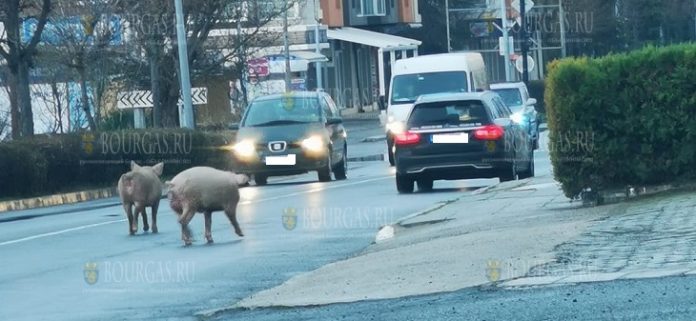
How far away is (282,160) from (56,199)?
167 inches

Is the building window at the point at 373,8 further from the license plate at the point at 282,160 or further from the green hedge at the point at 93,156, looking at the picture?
the license plate at the point at 282,160

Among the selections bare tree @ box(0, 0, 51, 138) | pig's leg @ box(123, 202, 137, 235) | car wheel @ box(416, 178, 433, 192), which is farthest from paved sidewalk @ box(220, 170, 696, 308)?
bare tree @ box(0, 0, 51, 138)

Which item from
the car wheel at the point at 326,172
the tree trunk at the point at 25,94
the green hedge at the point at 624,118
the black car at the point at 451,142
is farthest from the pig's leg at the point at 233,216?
the tree trunk at the point at 25,94

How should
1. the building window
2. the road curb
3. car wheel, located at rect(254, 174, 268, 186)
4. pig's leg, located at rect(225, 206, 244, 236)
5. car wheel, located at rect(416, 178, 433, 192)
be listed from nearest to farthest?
pig's leg, located at rect(225, 206, 244, 236)
car wheel, located at rect(416, 178, 433, 192)
the road curb
car wheel, located at rect(254, 174, 268, 186)
the building window

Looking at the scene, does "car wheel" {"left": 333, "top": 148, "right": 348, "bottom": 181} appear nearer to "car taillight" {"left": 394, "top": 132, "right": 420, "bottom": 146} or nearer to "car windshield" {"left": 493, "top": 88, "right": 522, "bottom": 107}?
"car taillight" {"left": 394, "top": 132, "right": 420, "bottom": 146}

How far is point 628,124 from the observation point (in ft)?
56.1

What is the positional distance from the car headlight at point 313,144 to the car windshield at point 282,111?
0.55m

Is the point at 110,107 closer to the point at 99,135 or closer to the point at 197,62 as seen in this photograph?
the point at 197,62

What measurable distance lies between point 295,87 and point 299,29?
34.1ft

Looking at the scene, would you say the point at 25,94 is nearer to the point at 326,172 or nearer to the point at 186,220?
the point at 326,172

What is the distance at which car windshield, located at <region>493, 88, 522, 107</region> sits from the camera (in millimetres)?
40375

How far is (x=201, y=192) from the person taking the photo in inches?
640

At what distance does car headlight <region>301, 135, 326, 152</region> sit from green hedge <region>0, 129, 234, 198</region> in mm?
4656

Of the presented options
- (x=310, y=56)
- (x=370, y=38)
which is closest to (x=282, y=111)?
(x=310, y=56)
